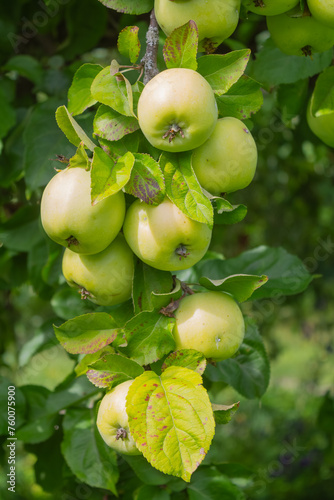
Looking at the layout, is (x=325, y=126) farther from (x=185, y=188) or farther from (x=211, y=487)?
(x=211, y=487)

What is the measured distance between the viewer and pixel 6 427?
92 centimetres

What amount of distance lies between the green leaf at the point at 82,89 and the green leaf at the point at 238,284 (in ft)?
0.89

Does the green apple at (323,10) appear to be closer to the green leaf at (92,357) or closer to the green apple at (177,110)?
the green apple at (177,110)

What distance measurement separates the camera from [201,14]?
0.60m

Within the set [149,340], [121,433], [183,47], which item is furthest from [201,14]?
[121,433]

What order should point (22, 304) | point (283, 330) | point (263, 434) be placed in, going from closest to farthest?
point (263, 434), point (22, 304), point (283, 330)

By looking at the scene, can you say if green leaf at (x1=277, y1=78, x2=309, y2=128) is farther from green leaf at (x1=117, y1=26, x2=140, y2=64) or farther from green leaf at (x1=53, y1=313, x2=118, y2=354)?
green leaf at (x1=53, y1=313, x2=118, y2=354)

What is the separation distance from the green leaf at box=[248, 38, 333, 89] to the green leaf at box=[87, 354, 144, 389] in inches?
23.7

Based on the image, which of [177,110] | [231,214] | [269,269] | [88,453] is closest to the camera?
[177,110]

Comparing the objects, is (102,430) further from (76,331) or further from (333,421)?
(333,421)

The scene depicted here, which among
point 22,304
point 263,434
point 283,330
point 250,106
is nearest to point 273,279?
point 250,106

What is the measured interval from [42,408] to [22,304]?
9.34ft

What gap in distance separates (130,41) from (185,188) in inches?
8.0

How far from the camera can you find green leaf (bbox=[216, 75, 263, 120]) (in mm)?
636
